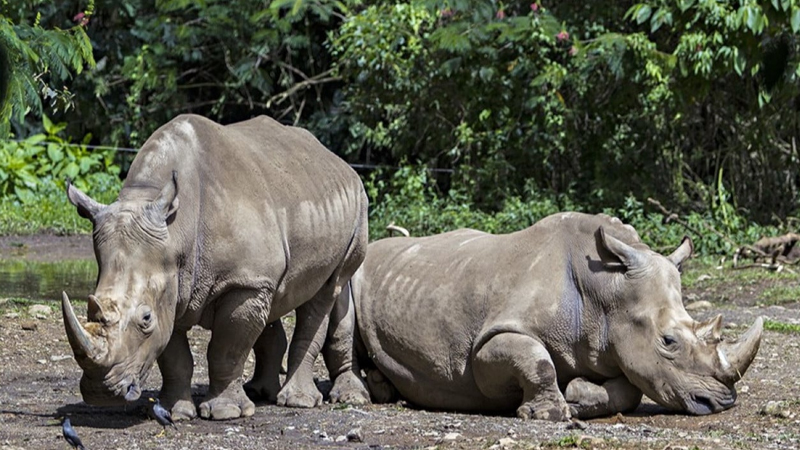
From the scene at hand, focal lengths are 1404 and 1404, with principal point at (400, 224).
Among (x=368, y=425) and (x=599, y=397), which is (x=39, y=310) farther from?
(x=599, y=397)

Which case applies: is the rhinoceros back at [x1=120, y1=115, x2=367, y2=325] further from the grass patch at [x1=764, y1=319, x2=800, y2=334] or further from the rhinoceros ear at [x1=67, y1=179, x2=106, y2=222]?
the grass patch at [x1=764, y1=319, x2=800, y2=334]

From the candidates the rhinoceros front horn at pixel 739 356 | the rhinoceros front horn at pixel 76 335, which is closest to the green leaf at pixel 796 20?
the rhinoceros front horn at pixel 739 356

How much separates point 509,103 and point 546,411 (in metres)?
10.0

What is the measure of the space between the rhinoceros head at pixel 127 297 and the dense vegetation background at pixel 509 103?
798 centimetres

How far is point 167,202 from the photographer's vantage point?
6.57m

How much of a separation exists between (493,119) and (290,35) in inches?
149

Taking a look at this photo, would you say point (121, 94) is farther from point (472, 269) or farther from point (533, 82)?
point (472, 269)

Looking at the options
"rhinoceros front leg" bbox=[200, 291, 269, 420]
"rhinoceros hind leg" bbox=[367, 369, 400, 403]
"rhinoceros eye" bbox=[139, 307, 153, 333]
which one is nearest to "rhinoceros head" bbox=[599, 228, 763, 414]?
"rhinoceros hind leg" bbox=[367, 369, 400, 403]

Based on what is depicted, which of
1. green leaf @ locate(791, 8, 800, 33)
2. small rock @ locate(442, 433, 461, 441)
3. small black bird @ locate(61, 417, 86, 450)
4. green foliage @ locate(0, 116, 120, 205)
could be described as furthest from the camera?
green foliage @ locate(0, 116, 120, 205)

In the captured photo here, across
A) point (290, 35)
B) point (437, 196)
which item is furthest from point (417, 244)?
point (290, 35)

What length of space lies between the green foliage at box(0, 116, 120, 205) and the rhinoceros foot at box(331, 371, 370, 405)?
1157cm

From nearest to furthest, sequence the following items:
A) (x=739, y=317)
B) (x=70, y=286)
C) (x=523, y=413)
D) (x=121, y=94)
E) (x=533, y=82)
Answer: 1. (x=523, y=413)
2. (x=739, y=317)
3. (x=70, y=286)
4. (x=533, y=82)
5. (x=121, y=94)

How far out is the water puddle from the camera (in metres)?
11.9

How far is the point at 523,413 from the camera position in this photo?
23.3ft
